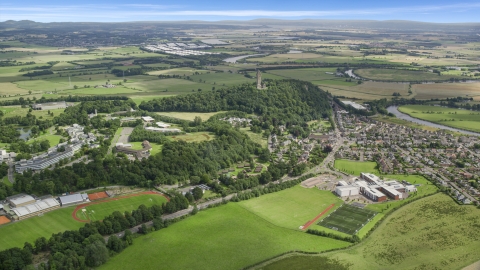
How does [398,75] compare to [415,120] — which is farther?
[398,75]

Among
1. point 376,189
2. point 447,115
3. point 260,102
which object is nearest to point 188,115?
point 260,102

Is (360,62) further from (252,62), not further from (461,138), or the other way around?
(461,138)

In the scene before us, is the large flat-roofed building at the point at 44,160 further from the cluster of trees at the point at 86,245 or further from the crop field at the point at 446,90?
the crop field at the point at 446,90

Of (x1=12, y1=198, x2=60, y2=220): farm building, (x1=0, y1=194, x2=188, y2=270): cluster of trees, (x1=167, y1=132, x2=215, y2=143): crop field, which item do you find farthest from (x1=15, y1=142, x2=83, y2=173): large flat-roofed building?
(x1=0, y1=194, x2=188, y2=270): cluster of trees

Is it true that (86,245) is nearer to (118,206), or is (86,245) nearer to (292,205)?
(118,206)

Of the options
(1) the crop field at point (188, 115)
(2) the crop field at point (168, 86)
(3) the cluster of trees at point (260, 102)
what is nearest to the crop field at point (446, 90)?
(3) the cluster of trees at point (260, 102)

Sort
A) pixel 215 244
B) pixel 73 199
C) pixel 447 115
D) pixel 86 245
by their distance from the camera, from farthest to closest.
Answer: pixel 447 115 < pixel 73 199 < pixel 215 244 < pixel 86 245
